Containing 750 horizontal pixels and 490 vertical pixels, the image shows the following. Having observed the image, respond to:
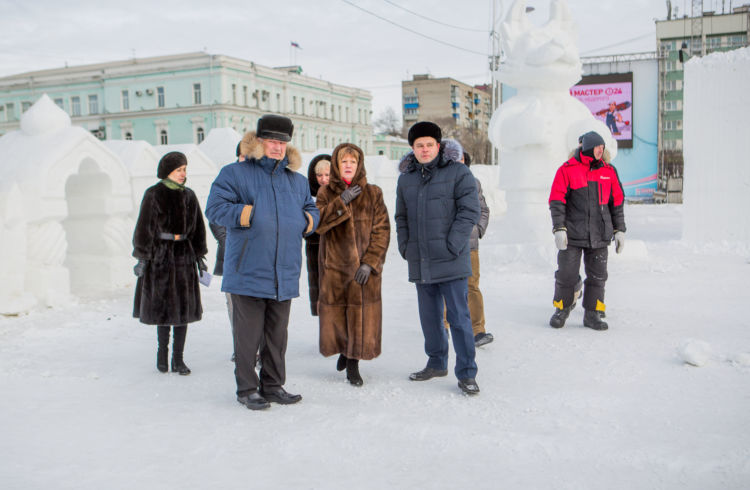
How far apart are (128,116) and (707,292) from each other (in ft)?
170

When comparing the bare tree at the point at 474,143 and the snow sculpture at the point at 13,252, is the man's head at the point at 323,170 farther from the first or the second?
the bare tree at the point at 474,143

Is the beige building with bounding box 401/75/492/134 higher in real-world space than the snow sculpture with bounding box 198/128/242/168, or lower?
higher

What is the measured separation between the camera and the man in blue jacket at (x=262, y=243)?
3.75 metres

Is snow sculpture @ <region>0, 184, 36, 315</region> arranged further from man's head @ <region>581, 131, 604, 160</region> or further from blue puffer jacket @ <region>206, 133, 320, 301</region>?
man's head @ <region>581, 131, 604, 160</region>

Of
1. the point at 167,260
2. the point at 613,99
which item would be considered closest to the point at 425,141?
the point at 167,260

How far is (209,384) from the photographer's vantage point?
4344 mm

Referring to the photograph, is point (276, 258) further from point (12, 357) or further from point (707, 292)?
point (707, 292)

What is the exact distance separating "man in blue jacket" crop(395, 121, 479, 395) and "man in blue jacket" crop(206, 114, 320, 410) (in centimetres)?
68

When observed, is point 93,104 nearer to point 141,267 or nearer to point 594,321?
point 141,267

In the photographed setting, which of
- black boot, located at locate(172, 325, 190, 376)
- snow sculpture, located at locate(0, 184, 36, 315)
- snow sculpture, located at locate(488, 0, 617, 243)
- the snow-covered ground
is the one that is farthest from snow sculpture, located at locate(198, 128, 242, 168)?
black boot, located at locate(172, 325, 190, 376)

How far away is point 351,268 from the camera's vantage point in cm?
422

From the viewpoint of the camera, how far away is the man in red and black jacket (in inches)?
222

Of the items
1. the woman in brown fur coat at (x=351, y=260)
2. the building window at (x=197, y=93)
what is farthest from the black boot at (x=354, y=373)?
the building window at (x=197, y=93)

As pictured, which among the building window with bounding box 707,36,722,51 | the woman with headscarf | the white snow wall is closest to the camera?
the woman with headscarf
